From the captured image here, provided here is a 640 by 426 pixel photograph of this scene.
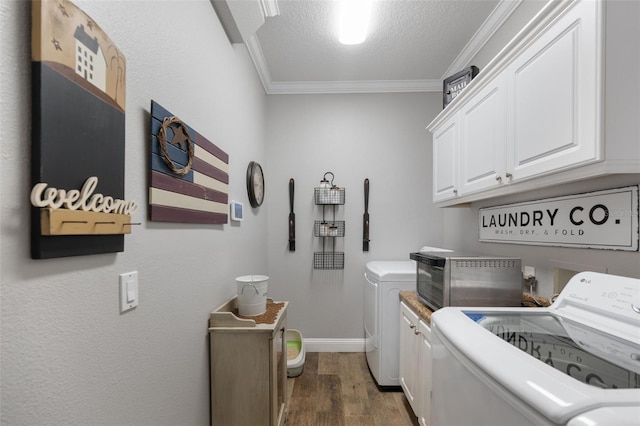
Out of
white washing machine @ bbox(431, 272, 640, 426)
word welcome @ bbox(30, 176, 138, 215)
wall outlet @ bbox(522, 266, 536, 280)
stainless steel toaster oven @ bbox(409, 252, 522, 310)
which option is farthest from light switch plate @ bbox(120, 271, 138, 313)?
wall outlet @ bbox(522, 266, 536, 280)

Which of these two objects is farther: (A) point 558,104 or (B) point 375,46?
(B) point 375,46

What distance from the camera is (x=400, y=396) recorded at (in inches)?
88.2

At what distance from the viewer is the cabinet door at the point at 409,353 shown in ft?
Answer: 5.99

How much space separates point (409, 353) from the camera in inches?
76.5

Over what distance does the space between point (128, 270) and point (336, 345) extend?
256 cm

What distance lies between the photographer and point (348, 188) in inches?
119

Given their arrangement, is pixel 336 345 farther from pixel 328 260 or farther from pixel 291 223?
pixel 291 223

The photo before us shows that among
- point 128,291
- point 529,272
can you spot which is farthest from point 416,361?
point 128,291

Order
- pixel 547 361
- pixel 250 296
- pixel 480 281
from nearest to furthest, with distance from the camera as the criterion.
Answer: pixel 547 361 < pixel 480 281 < pixel 250 296

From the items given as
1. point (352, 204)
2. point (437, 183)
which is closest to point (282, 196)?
point (352, 204)

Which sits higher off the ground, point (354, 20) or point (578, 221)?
point (354, 20)

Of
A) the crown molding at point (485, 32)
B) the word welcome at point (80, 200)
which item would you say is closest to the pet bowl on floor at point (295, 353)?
the word welcome at point (80, 200)

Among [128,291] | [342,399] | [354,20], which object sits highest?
[354,20]

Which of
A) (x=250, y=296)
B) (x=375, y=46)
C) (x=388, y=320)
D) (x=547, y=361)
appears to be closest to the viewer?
A: (x=547, y=361)
